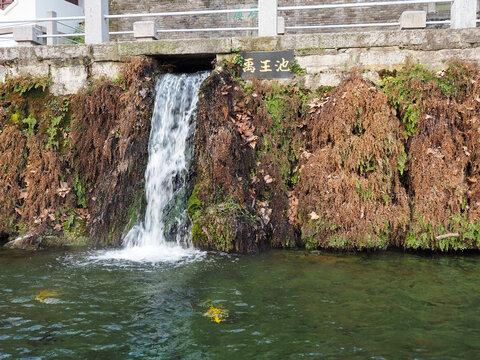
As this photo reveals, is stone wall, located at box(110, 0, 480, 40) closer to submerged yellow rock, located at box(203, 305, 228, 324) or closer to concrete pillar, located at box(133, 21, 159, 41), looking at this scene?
concrete pillar, located at box(133, 21, 159, 41)

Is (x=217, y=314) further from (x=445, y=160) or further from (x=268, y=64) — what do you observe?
(x=268, y=64)

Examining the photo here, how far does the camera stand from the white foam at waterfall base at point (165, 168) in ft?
25.3

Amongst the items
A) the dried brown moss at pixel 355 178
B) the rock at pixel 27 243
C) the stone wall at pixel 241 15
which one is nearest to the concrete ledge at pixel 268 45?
the dried brown moss at pixel 355 178

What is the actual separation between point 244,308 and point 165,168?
425 centimetres

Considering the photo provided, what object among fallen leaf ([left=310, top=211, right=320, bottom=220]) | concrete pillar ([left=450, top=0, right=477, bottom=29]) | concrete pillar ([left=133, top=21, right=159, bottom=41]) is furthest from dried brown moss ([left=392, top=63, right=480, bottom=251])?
concrete pillar ([left=133, top=21, right=159, bottom=41])

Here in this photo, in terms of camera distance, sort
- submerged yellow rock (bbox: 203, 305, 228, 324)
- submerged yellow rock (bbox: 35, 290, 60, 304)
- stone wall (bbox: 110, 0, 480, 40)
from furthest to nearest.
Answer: stone wall (bbox: 110, 0, 480, 40), submerged yellow rock (bbox: 35, 290, 60, 304), submerged yellow rock (bbox: 203, 305, 228, 324)

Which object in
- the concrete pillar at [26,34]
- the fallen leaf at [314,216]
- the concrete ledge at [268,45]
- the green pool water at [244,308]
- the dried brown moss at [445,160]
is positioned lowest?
the green pool water at [244,308]

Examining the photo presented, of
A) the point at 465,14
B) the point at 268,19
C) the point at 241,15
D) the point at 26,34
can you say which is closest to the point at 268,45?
the point at 268,19

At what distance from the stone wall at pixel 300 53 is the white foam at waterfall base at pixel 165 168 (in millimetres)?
731

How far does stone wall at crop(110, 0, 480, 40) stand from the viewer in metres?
17.6

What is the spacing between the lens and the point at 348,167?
25.5ft

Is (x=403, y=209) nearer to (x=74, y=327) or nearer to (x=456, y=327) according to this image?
(x=456, y=327)

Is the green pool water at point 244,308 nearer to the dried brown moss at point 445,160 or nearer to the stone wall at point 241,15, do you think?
the dried brown moss at point 445,160

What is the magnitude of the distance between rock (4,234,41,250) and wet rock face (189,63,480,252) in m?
2.93
